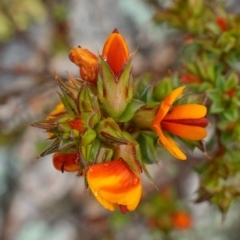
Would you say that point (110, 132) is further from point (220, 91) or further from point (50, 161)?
point (50, 161)

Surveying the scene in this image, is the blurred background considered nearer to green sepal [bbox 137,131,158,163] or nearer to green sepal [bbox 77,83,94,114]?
green sepal [bbox 137,131,158,163]

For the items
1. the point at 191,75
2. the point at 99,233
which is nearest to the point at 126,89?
the point at 191,75

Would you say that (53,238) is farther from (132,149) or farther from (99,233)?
(132,149)

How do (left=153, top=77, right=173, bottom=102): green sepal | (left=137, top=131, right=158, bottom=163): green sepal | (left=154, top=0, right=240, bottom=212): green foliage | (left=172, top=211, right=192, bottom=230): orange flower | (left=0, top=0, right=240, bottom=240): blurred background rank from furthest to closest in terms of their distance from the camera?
(left=0, top=0, right=240, bottom=240): blurred background
(left=172, top=211, right=192, bottom=230): orange flower
(left=154, top=0, right=240, bottom=212): green foliage
(left=153, top=77, right=173, bottom=102): green sepal
(left=137, top=131, right=158, bottom=163): green sepal

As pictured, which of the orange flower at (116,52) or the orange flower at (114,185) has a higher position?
the orange flower at (116,52)

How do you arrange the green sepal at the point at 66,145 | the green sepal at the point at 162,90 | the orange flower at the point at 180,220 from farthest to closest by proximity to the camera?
the orange flower at the point at 180,220
the green sepal at the point at 162,90
the green sepal at the point at 66,145

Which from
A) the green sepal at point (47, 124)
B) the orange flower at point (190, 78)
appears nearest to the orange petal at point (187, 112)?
the green sepal at point (47, 124)

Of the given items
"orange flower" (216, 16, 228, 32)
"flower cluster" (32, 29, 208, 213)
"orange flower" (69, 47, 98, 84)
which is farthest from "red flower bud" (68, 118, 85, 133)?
"orange flower" (216, 16, 228, 32)

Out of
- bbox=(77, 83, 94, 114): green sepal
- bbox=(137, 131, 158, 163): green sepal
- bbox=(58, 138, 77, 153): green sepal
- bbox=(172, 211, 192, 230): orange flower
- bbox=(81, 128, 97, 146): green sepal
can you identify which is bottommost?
bbox=(172, 211, 192, 230): orange flower

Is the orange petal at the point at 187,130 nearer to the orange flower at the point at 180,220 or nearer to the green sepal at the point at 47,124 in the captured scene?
the green sepal at the point at 47,124
